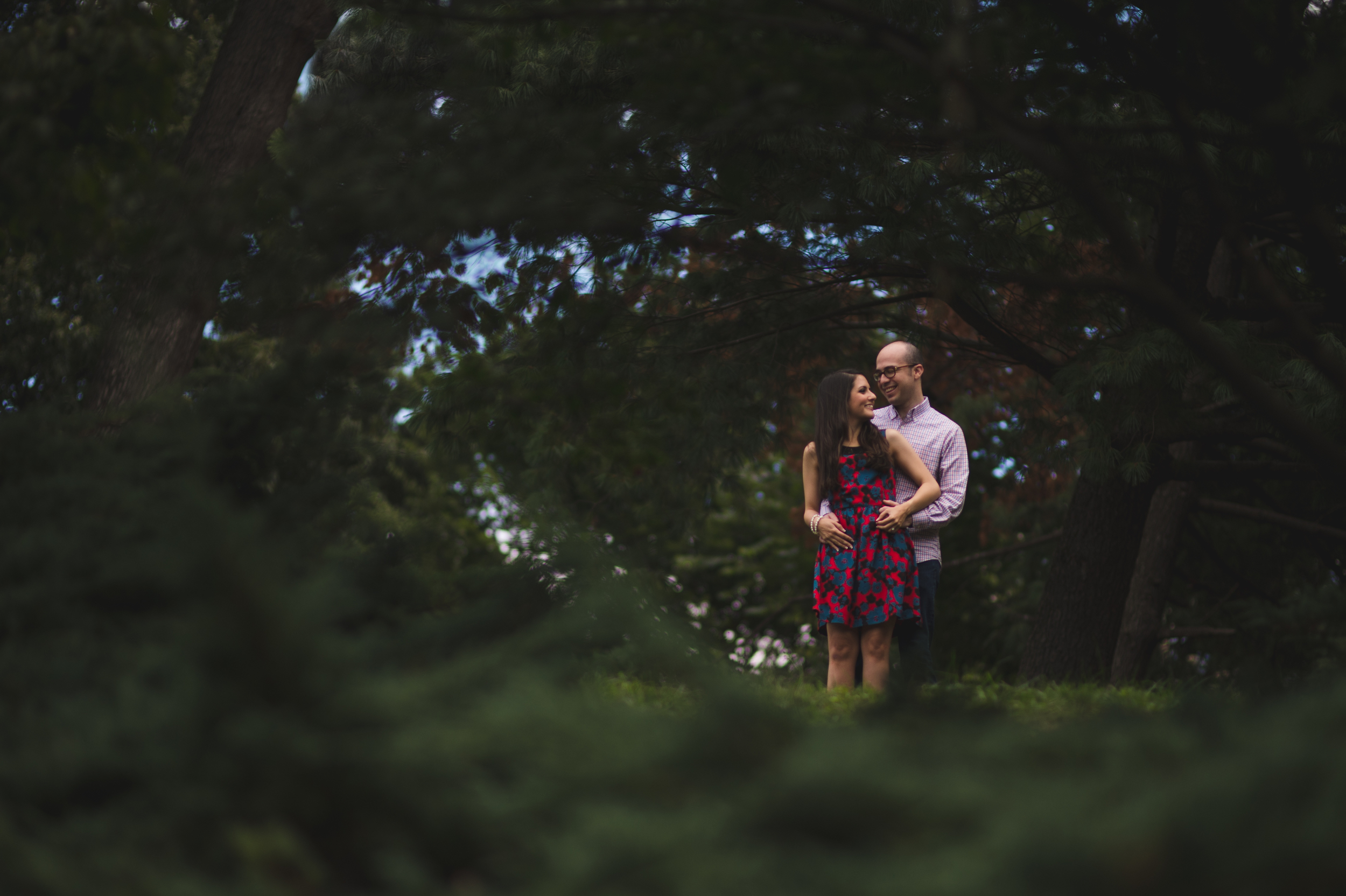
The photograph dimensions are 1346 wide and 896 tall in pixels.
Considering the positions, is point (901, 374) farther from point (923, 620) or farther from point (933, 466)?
point (923, 620)

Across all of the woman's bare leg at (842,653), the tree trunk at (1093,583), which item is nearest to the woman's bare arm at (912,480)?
the woman's bare leg at (842,653)

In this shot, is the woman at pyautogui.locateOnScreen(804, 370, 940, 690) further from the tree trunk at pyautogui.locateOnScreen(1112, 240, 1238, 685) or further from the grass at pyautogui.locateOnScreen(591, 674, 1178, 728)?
the tree trunk at pyautogui.locateOnScreen(1112, 240, 1238, 685)

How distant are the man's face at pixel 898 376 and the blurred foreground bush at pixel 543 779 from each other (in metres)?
3.93

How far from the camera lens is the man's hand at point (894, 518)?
5258mm

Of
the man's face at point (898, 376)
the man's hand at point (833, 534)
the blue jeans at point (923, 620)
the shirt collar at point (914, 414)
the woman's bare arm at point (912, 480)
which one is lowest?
the blue jeans at point (923, 620)

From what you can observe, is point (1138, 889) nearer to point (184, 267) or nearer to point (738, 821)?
point (738, 821)

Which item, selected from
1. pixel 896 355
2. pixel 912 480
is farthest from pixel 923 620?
pixel 896 355

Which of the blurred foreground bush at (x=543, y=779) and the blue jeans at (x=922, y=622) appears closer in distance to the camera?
the blurred foreground bush at (x=543, y=779)

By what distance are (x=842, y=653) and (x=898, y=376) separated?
5.11ft

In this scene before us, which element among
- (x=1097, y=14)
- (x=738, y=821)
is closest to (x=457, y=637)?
(x=738, y=821)

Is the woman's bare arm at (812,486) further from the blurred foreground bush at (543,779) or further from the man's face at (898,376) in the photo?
the blurred foreground bush at (543,779)

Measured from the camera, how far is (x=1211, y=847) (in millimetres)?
1180

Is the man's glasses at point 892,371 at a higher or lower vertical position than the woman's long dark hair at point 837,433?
higher

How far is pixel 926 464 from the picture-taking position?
224 inches
